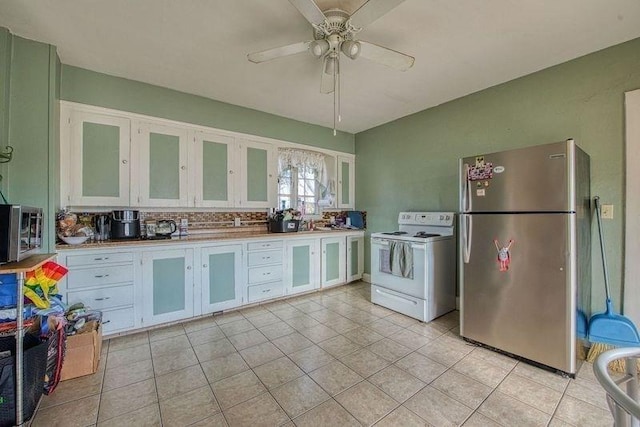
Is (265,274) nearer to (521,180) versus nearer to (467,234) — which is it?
(467,234)

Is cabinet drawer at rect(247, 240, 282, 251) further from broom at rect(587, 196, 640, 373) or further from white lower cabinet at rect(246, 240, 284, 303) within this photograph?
broom at rect(587, 196, 640, 373)

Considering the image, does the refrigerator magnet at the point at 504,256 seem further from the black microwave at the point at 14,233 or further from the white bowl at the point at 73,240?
the white bowl at the point at 73,240

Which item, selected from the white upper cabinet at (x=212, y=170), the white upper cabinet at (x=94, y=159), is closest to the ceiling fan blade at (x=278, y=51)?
the white upper cabinet at (x=212, y=170)

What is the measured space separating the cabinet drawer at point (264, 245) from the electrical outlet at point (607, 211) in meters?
3.19

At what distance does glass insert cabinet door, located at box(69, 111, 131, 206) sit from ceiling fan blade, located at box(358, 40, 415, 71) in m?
2.53

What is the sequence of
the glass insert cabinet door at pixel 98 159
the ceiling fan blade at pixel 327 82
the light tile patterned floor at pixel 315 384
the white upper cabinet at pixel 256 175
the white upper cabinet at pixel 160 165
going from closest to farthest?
the light tile patterned floor at pixel 315 384
the ceiling fan blade at pixel 327 82
the glass insert cabinet door at pixel 98 159
the white upper cabinet at pixel 160 165
the white upper cabinet at pixel 256 175

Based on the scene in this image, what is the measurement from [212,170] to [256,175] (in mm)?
587

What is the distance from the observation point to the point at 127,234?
2729 mm

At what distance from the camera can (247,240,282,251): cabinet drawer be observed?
328 centimetres

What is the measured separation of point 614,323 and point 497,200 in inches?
48.6

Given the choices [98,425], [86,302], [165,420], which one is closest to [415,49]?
[165,420]

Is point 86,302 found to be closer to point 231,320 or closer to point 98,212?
point 98,212

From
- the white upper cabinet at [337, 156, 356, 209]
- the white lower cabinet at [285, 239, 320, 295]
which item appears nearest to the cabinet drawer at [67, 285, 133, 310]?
the white lower cabinet at [285, 239, 320, 295]

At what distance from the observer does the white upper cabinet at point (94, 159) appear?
8.34ft
